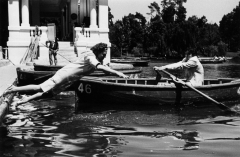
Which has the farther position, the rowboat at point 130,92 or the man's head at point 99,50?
the rowboat at point 130,92

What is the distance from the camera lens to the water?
23.1 ft

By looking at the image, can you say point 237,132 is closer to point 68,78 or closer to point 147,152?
point 147,152

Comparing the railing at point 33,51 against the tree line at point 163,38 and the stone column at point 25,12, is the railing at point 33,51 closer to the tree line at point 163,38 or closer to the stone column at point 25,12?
the stone column at point 25,12

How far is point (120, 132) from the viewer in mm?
8617

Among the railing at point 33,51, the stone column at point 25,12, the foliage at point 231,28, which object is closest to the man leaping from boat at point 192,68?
the railing at point 33,51

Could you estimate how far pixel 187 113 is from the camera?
37.5ft

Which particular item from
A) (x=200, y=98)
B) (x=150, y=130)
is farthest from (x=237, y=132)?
(x=200, y=98)

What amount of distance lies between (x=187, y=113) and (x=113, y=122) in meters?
2.55

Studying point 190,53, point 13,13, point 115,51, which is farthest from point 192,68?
point 115,51

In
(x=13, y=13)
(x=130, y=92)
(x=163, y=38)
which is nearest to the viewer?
(x=130, y=92)

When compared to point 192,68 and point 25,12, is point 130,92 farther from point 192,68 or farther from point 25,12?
point 25,12

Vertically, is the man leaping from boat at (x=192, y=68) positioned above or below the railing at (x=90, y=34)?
below

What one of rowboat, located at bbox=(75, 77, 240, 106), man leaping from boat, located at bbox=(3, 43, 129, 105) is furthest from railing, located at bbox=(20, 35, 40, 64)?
man leaping from boat, located at bbox=(3, 43, 129, 105)

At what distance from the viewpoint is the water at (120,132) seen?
7.04 meters
